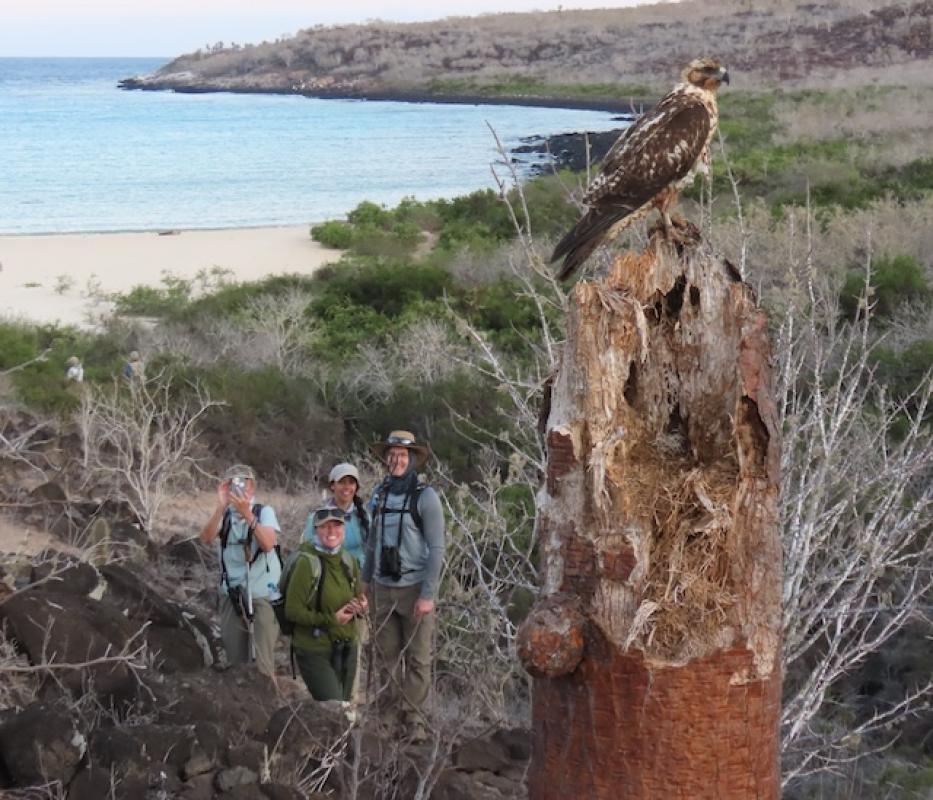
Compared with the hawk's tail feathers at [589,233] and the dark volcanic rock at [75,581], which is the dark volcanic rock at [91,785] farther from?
the hawk's tail feathers at [589,233]

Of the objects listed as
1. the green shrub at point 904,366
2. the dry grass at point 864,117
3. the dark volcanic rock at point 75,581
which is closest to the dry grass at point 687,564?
the dark volcanic rock at point 75,581

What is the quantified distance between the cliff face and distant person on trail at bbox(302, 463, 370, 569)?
7231 centimetres

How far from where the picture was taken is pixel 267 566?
7.73 meters

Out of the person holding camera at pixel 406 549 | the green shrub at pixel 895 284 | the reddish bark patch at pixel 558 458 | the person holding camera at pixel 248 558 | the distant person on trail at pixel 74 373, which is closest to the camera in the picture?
the reddish bark patch at pixel 558 458

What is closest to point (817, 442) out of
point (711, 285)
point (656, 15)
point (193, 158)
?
point (711, 285)

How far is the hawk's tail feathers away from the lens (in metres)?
6.14

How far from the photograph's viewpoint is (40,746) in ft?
20.3

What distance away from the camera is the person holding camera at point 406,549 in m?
7.17

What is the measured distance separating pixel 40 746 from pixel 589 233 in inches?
126

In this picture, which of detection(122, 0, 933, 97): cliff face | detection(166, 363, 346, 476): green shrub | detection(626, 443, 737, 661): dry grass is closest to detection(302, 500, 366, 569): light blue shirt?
detection(626, 443, 737, 661): dry grass

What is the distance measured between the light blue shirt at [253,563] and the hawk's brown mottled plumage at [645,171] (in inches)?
95.8

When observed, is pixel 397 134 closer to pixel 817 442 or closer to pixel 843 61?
pixel 843 61

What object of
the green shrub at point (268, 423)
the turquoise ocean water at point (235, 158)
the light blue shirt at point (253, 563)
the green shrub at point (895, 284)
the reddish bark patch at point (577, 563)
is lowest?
the turquoise ocean water at point (235, 158)

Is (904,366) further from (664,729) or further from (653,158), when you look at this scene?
(664,729)
